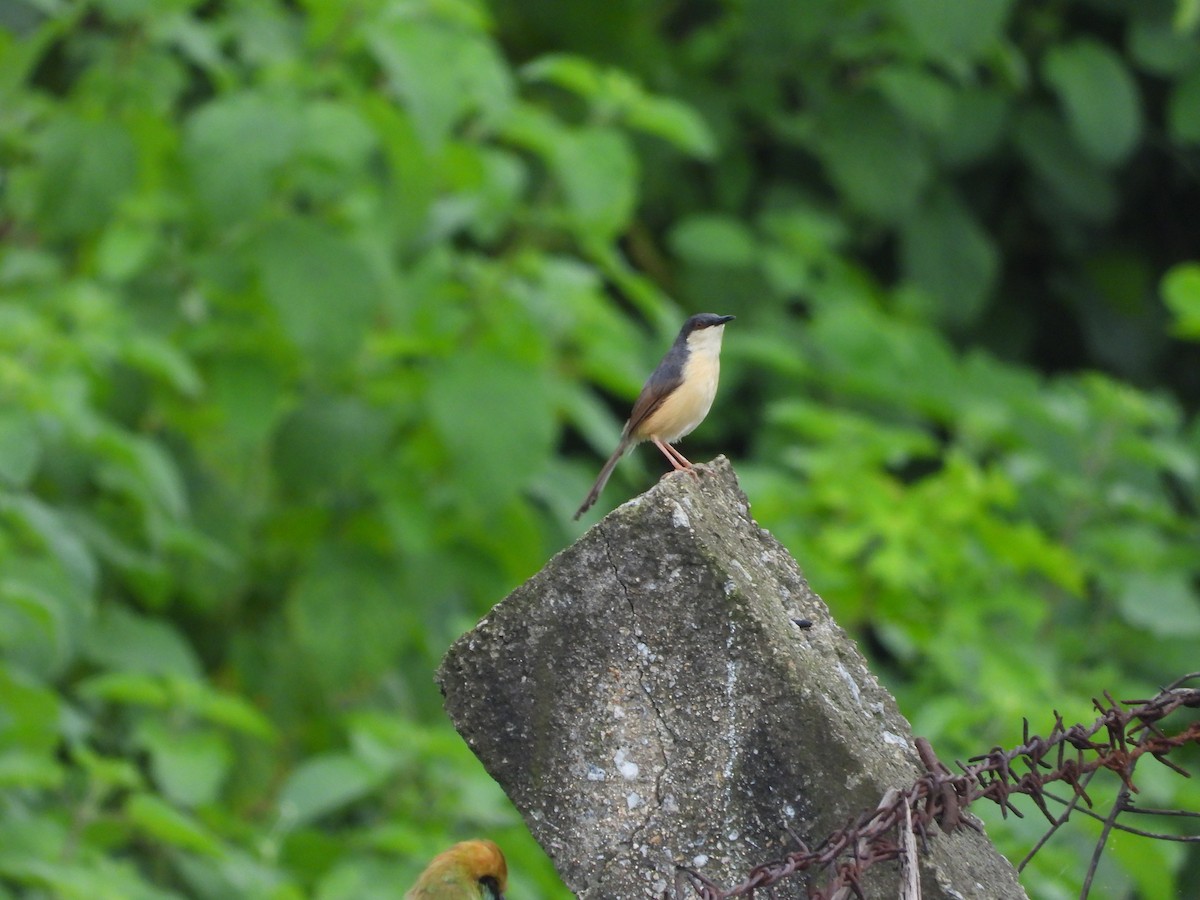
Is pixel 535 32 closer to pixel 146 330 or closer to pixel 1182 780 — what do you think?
pixel 146 330

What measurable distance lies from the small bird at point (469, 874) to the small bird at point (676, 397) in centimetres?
98

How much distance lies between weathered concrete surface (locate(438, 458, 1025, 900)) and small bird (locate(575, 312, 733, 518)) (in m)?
1.63

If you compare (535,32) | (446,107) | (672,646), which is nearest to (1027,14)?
(535,32)

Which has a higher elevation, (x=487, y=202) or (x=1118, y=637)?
(x=487, y=202)

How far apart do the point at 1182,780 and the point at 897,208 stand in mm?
3377

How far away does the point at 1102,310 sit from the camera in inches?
341

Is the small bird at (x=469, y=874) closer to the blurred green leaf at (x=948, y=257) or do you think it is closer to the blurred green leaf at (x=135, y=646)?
the blurred green leaf at (x=135, y=646)

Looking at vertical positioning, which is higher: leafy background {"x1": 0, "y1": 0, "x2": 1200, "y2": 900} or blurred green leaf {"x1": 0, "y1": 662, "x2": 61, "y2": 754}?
leafy background {"x1": 0, "y1": 0, "x2": 1200, "y2": 900}

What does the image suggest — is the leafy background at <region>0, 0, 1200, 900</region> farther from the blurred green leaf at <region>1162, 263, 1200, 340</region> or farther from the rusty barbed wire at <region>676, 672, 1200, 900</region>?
the rusty barbed wire at <region>676, 672, 1200, 900</region>

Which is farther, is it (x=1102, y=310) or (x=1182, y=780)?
(x=1102, y=310)

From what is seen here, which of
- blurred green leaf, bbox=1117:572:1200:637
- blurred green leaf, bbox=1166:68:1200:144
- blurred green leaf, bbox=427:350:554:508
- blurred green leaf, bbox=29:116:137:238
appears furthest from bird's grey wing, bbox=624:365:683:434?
blurred green leaf, bbox=1166:68:1200:144

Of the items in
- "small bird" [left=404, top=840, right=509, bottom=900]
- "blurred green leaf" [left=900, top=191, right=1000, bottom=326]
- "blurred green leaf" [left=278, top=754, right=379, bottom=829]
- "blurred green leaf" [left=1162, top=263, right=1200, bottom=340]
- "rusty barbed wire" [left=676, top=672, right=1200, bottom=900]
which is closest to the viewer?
"rusty barbed wire" [left=676, top=672, right=1200, bottom=900]

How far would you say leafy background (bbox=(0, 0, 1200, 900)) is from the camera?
533cm

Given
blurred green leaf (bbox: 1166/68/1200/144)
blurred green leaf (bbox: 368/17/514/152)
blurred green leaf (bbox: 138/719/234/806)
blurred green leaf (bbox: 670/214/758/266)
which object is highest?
blurred green leaf (bbox: 1166/68/1200/144)
